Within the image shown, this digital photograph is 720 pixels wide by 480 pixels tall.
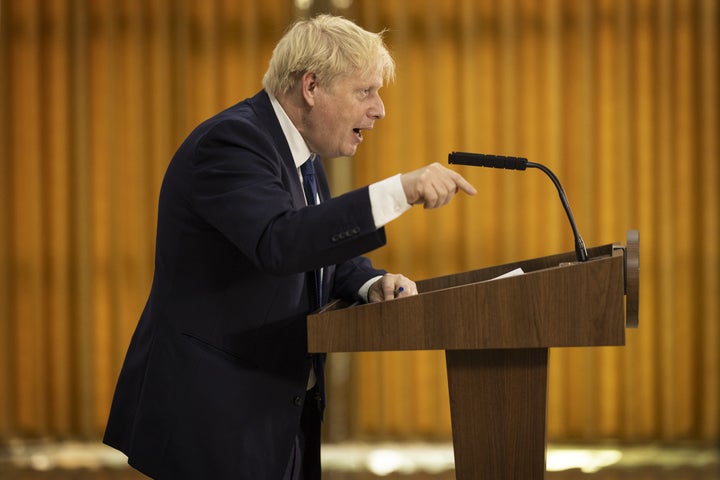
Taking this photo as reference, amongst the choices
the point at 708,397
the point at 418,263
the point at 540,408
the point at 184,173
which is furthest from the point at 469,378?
the point at 708,397

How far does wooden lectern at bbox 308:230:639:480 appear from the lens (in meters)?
1.33

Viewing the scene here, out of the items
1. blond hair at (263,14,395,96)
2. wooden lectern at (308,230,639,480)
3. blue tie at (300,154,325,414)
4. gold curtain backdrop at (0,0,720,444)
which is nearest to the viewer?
wooden lectern at (308,230,639,480)

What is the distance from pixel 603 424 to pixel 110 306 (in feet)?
8.26

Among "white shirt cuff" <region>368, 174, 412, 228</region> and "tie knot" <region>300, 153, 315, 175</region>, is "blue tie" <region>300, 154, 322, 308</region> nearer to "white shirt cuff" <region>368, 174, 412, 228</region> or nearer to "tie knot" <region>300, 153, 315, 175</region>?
"tie knot" <region>300, 153, 315, 175</region>

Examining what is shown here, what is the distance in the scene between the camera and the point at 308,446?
1945mm

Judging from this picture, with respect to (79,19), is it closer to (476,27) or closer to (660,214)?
(476,27)

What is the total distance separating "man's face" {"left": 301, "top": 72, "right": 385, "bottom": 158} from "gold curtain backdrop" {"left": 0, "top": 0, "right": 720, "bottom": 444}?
2366mm

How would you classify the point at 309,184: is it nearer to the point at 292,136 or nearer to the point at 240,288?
the point at 292,136

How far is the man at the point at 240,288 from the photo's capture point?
156 centimetres

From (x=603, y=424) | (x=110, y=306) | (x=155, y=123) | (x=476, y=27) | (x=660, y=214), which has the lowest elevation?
(x=603, y=424)

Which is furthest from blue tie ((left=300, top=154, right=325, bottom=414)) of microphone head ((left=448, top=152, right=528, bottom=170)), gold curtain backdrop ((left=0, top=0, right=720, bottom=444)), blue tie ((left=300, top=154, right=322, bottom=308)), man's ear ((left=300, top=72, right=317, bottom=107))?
gold curtain backdrop ((left=0, top=0, right=720, bottom=444))

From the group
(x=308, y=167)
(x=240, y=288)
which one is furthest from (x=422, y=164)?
(x=240, y=288)

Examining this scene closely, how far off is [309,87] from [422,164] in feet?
8.02

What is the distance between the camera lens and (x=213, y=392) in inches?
64.1
